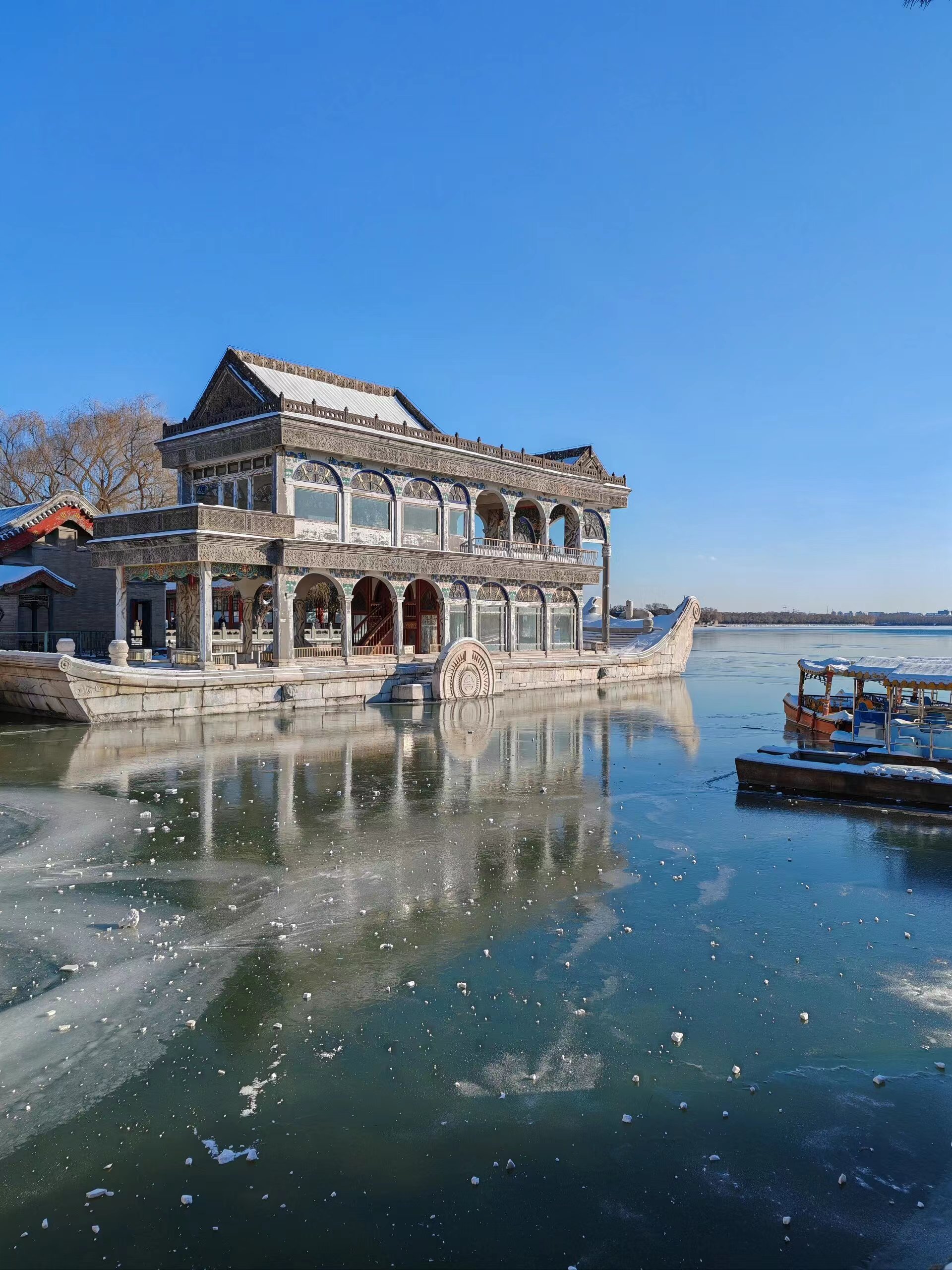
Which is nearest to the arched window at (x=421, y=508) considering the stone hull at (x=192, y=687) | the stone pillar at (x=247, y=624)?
the stone hull at (x=192, y=687)

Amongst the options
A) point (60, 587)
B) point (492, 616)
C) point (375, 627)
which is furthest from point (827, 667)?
point (60, 587)

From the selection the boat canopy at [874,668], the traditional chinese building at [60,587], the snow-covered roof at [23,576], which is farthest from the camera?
the traditional chinese building at [60,587]

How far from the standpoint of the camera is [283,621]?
28.7 meters

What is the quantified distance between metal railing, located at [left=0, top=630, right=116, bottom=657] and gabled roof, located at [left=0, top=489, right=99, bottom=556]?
396 cm

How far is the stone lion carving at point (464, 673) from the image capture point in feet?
104

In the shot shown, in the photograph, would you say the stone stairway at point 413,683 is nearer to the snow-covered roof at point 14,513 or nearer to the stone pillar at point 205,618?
the stone pillar at point 205,618

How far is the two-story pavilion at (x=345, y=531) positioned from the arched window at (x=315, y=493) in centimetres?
6

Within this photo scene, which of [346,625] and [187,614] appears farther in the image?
[187,614]

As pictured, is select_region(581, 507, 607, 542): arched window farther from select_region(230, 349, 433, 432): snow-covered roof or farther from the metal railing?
the metal railing

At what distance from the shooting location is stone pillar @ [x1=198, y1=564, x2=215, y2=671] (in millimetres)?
26812

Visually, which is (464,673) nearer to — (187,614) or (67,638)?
(187,614)

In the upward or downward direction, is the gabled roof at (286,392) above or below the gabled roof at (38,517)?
above

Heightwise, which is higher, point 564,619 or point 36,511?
point 36,511

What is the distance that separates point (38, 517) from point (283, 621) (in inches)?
521
